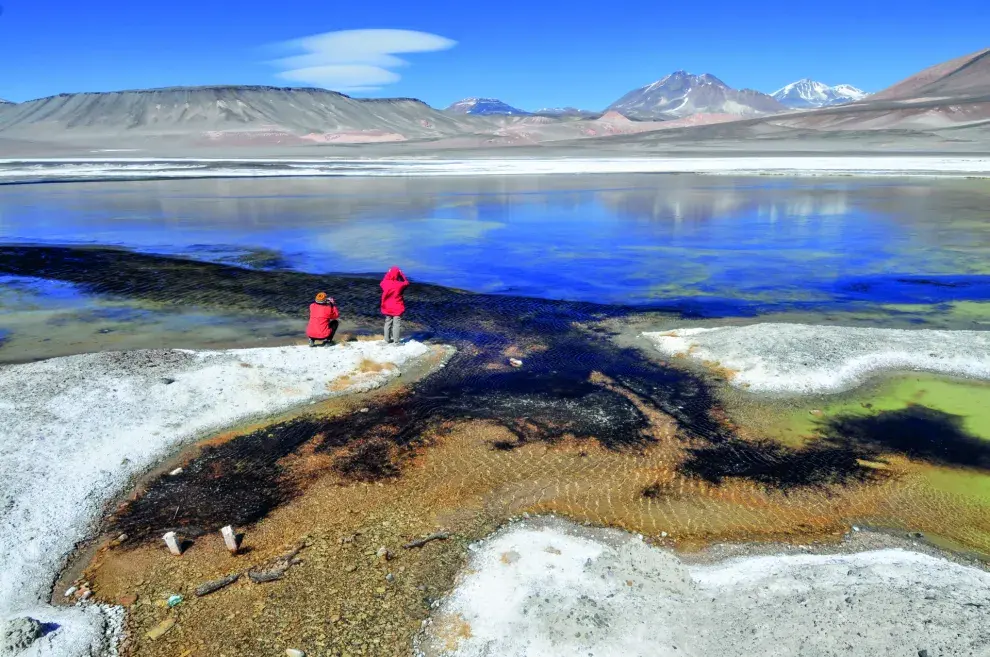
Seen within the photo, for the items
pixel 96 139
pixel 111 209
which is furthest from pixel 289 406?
pixel 96 139

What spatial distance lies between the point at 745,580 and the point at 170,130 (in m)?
154

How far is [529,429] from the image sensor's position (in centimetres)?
836

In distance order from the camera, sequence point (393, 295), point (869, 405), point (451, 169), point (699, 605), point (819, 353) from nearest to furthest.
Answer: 1. point (699, 605)
2. point (869, 405)
3. point (819, 353)
4. point (393, 295)
5. point (451, 169)

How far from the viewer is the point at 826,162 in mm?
64125

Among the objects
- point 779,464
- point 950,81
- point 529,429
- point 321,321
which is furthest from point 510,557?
point 950,81

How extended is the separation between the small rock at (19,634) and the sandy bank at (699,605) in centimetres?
277

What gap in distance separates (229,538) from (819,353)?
29.0ft

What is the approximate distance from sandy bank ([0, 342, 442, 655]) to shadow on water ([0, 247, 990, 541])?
504 millimetres

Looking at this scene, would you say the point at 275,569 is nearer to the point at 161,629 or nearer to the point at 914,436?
the point at 161,629

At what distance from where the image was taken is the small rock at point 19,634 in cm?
459

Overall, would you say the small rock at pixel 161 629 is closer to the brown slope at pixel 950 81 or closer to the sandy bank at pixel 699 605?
the sandy bank at pixel 699 605

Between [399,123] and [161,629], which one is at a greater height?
[399,123]

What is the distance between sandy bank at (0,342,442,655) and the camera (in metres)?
5.66

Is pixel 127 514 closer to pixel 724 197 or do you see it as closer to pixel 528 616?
pixel 528 616
